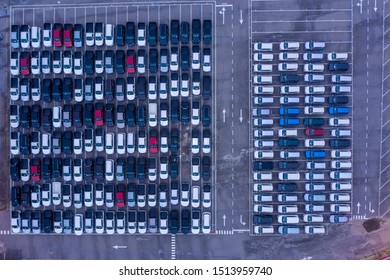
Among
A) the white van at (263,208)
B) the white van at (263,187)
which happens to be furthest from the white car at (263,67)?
the white van at (263,208)

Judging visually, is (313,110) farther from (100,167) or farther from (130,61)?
(100,167)

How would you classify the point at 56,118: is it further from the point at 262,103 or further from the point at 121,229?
the point at 262,103

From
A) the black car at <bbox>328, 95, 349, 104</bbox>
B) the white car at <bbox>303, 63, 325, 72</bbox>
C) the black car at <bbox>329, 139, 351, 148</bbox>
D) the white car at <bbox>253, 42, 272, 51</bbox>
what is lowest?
the black car at <bbox>329, 139, 351, 148</bbox>

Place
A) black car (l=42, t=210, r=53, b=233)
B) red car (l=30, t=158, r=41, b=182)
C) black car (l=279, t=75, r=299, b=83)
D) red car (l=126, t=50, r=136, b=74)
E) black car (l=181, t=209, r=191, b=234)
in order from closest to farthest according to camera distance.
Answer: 1. black car (l=279, t=75, r=299, b=83)
2. red car (l=126, t=50, r=136, b=74)
3. black car (l=181, t=209, r=191, b=234)
4. red car (l=30, t=158, r=41, b=182)
5. black car (l=42, t=210, r=53, b=233)

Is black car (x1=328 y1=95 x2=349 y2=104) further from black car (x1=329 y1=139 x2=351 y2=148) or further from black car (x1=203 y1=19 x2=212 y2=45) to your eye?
black car (x1=203 y1=19 x2=212 y2=45)

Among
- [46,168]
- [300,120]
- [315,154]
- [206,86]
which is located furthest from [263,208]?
[46,168]

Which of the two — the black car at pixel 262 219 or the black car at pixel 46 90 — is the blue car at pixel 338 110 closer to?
the black car at pixel 262 219

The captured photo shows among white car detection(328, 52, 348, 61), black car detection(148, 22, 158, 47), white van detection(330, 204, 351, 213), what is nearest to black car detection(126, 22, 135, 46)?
black car detection(148, 22, 158, 47)
